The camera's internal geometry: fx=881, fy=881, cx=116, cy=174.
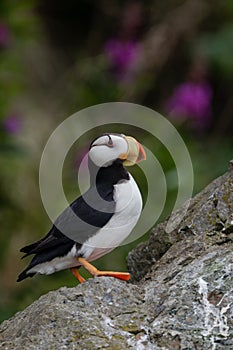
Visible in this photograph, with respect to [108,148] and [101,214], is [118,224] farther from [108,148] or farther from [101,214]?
[108,148]

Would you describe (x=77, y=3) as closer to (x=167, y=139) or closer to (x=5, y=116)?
(x=5, y=116)

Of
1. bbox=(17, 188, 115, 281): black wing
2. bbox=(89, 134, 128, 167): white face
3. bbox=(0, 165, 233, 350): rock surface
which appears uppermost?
bbox=(89, 134, 128, 167): white face

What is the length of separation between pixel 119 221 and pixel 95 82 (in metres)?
5.57

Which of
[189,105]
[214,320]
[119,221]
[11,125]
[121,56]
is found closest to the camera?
[214,320]

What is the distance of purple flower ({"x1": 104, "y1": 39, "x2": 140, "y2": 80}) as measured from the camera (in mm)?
9297

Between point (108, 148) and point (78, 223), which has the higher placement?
point (108, 148)

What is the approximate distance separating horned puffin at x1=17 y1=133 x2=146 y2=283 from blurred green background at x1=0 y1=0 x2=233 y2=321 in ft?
9.25

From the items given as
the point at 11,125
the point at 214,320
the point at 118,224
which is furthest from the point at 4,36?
the point at 214,320

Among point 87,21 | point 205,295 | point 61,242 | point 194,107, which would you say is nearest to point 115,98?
point 194,107

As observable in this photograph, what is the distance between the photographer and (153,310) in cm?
352

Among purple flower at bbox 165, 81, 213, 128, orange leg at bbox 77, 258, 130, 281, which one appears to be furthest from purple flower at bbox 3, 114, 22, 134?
orange leg at bbox 77, 258, 130, 281

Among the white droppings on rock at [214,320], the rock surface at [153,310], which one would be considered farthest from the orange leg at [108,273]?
the white droppings on rock at [214,320]

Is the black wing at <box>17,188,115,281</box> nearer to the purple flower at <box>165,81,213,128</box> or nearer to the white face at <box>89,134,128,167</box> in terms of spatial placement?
the white face at <box>89,134,128,167</box>

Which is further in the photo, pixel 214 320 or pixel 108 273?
pixel 108 273
